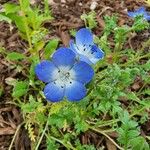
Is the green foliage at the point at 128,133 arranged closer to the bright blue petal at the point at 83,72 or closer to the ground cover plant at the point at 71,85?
the ground cover plant at the point at 71,85

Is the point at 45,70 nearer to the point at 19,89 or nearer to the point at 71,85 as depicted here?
the point at 71,85

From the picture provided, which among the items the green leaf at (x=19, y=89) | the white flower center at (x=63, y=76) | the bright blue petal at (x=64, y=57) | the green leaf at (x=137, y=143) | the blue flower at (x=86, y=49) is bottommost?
the green leaf at (x=19, y=89)

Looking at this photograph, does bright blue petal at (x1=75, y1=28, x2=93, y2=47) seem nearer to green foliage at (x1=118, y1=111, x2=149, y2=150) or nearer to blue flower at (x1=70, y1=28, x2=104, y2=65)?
blue flower at (x1=70, y1=28, x2=104, y2=65)

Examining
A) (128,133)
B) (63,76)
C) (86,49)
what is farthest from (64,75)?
(128,133)

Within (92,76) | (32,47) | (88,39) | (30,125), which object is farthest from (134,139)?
(32,47)

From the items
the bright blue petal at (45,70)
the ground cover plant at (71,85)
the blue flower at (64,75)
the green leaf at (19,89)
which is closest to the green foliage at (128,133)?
the ground cover plant at (71,85)

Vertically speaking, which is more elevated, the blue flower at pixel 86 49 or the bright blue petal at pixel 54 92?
the blue flower at pixel 86 49

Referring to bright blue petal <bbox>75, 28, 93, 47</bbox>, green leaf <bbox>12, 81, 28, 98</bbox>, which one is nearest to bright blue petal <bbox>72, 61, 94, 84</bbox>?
bright blue petal <bbox>75, 28, 93, 47</bbox>
